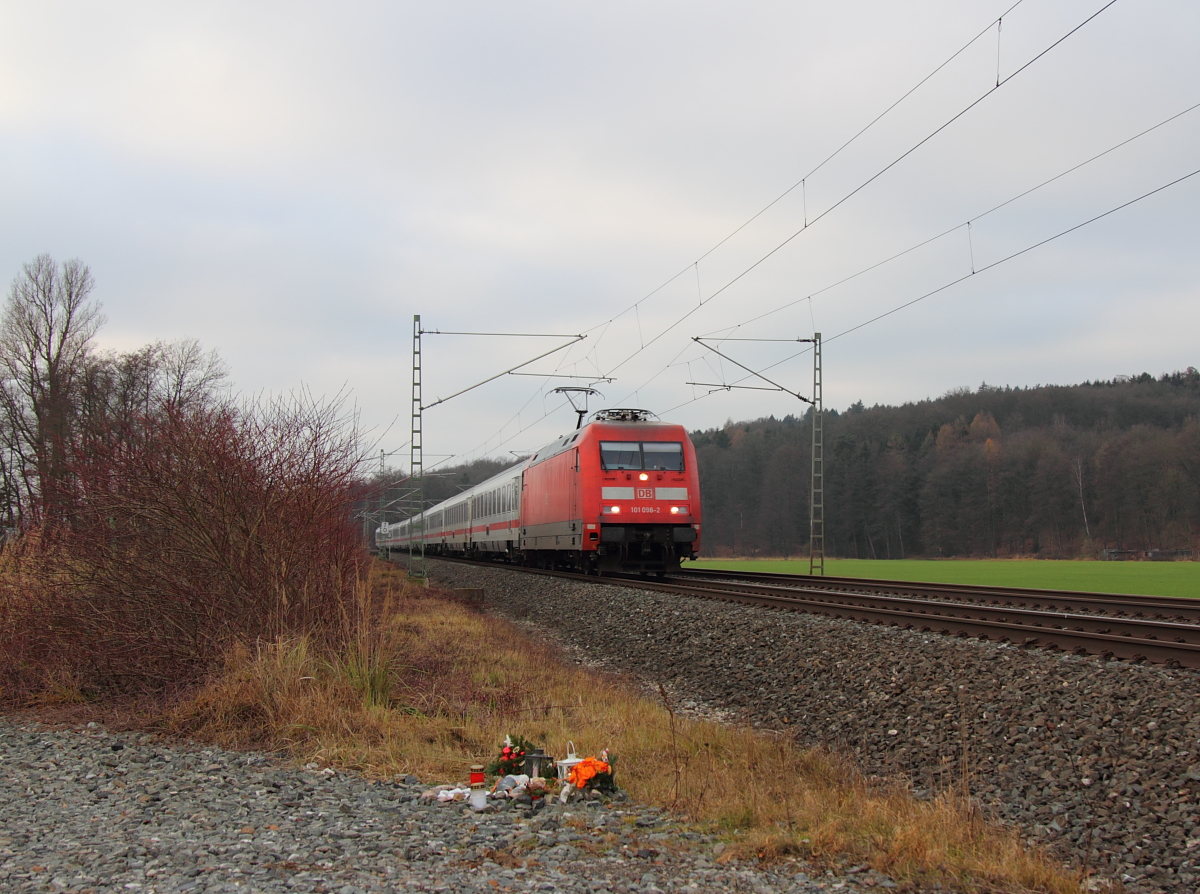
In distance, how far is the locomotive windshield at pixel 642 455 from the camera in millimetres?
21062

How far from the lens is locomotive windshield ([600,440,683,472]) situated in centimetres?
2106

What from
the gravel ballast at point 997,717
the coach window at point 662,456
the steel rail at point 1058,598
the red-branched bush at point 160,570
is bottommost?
A: the gravel ballast at point 997,717

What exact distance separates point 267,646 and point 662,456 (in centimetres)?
1439

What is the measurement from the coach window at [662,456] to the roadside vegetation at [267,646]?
11.0 meters

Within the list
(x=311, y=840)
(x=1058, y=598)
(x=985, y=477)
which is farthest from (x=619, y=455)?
(x=985, y=477)

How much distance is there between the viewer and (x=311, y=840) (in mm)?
4473

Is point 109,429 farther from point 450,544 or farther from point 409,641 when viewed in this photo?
point 450,544

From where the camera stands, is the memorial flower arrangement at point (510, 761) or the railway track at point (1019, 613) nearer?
the memorial flower arrangement at point (510, 761)

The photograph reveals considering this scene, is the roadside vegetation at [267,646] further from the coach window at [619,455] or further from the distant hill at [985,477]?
the distant hill at [985,477]

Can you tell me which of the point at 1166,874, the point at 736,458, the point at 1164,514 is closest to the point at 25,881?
the point at 1166,874

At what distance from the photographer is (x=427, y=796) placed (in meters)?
5.38

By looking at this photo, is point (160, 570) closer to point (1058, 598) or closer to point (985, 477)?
point (1058, 598)

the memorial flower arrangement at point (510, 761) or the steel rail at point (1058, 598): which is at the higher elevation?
the steel rail at point (1058, 598)

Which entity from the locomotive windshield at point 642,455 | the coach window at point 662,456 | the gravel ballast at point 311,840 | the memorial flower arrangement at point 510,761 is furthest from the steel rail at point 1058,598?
the gravel ballast at point 311,840
